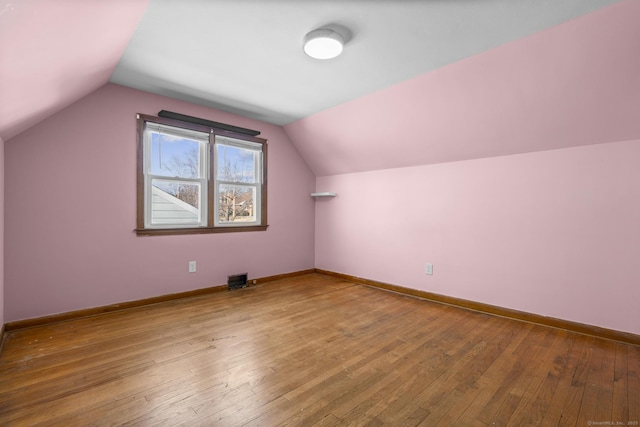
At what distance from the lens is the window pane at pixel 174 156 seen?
335cm

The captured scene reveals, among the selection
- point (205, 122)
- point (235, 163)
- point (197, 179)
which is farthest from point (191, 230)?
point (205, 122)

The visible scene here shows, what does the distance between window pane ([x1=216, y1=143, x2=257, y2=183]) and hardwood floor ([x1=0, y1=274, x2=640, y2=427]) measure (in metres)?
1.83

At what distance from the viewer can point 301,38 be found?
2.18m

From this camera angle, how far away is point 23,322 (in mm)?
2553

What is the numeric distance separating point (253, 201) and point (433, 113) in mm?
2620

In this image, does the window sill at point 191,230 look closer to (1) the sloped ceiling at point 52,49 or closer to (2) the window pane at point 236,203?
(2) the window pane at point 236,203

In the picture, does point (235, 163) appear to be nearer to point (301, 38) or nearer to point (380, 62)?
point (301, 38)

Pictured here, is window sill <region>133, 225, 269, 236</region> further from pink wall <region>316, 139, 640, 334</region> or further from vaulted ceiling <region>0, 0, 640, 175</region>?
pink wall <region>316, 139, 640, 334</region>

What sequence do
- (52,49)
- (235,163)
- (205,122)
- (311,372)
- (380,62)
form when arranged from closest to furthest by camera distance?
1. (52,49)
2. (311,372)
3. (380,62)
4. (205,122)
5. (235,163)

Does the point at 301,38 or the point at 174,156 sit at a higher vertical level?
the point at 301,38

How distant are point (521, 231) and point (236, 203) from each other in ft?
11.1

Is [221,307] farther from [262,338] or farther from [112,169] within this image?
[112,169]

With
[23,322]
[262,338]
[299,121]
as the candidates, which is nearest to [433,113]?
[299,121]

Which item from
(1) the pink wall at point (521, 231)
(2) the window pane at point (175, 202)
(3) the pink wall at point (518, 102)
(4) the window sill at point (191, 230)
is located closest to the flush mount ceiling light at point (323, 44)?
(3) the pink wall at point (518, 102)
